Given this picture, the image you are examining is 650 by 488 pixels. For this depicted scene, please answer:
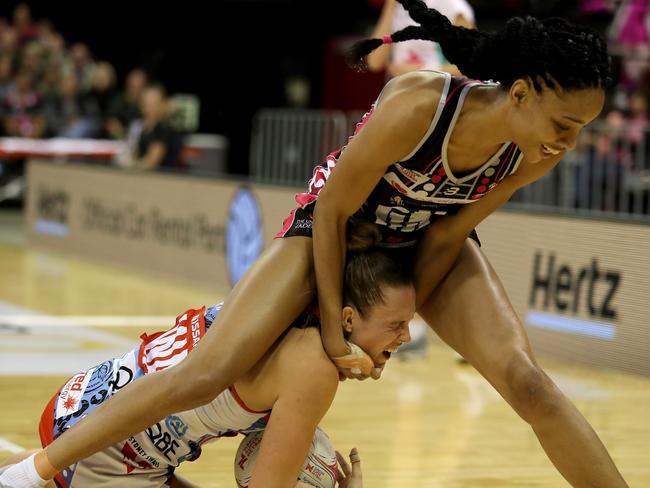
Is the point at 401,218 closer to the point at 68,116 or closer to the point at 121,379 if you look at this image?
the point at 121,379

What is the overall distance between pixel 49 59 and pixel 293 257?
43.0 feet

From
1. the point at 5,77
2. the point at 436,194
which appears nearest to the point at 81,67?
the point at 5,77

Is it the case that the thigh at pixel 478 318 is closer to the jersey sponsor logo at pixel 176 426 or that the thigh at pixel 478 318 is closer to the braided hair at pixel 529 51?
the braided hair at pixel 529 51

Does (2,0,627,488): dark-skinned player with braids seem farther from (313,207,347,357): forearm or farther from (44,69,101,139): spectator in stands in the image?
(44,69,101,139): spectator in stands

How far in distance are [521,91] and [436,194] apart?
1.39 feet

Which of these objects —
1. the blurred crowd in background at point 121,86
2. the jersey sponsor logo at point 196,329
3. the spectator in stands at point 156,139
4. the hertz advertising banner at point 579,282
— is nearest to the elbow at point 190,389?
the jersey sponsor logo at point 196,329

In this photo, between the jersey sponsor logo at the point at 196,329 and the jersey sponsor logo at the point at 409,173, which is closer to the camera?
the jersey sponsor logo at the point at 409,173

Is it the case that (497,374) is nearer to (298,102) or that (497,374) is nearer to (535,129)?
(535,129)

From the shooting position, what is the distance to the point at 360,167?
3236mm

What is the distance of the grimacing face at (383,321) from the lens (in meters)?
3.36

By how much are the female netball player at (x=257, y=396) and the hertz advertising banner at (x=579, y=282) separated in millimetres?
3045

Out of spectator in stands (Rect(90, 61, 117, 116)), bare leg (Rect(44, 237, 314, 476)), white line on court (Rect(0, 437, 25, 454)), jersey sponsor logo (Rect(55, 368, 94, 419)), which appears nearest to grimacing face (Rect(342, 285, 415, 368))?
bare leg (Rect(44, 237, 314, 476))

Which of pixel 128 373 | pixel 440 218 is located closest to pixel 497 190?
pixel 440 218

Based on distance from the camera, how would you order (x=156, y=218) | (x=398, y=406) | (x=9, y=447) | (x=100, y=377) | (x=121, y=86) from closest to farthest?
(x=100, y=377) < (x=9, y=447) < (x=398, y=406) < (x=156, y=218) < (x=121, y=86)
